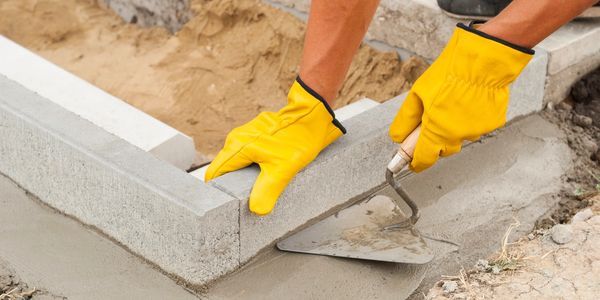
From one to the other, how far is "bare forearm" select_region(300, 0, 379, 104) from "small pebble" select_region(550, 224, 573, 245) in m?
1.00

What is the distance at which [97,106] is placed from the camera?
3930 millimetres

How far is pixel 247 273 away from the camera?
3172mm

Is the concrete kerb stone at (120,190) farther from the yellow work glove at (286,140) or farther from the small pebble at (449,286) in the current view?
the small pebble at (449,286)

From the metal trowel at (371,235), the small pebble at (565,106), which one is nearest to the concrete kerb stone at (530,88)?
the small pebble at (565,106)

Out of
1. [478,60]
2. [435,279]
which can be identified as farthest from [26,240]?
[478,60]

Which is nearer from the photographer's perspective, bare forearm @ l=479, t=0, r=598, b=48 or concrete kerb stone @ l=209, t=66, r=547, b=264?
bare forearm @ l=479, t=0, r=598, b=48

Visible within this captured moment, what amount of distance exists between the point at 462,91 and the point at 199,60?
2318 mm

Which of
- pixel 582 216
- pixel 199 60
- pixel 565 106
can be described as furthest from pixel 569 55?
pixel 199 60

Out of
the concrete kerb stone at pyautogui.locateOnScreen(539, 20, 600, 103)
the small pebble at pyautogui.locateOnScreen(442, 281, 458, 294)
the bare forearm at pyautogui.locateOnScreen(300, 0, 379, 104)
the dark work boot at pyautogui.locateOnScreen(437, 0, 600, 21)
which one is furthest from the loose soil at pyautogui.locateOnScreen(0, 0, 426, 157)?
the small pebble at pyautogui.locateOnScreen(442, 281, 458, 294)

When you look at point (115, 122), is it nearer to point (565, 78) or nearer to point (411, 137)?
point (411, 137)

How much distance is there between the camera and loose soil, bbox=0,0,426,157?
449 cm

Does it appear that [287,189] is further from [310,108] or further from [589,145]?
[589,145]

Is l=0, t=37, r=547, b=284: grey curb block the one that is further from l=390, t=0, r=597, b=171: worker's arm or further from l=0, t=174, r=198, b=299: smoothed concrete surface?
l=390, t=0, r=597, b=171: worker's arm

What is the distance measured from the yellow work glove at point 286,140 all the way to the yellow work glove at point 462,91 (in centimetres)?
35
